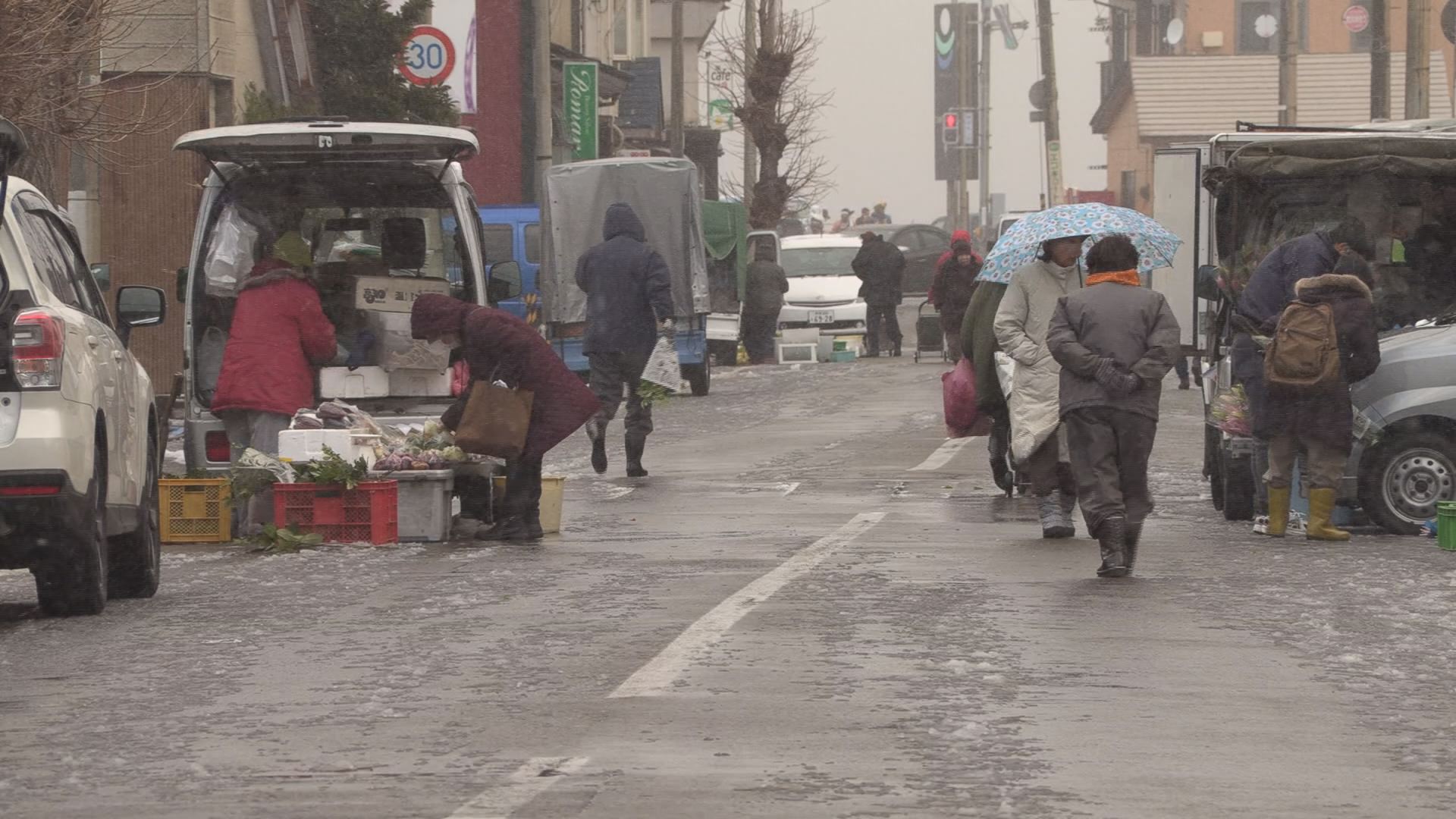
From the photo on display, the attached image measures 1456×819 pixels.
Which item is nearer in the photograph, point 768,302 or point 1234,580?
point 1234,580

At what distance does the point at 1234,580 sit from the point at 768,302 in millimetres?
26892

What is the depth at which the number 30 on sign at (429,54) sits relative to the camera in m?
36.6

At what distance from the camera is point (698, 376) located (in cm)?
3095

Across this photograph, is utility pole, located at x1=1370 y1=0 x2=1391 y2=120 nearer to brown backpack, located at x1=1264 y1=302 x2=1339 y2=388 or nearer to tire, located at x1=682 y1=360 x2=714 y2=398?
tire, located at x1=682 y1=360 x2=714 y2=398

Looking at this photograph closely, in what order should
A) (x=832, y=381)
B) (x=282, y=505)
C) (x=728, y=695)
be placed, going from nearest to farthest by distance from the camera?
1. (x=728, y=695)
2. (x=282, y=505)
3. (x=832, y=381)

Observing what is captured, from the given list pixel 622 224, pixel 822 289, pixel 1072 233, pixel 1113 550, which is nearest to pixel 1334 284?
pixel 1072 233

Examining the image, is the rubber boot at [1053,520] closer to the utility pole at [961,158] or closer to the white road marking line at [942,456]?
the white road marking line at [942,456]

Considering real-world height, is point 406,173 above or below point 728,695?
above

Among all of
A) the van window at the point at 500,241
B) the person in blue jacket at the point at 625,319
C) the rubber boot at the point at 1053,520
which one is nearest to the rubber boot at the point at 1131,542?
the rubber boot at the point at 1053,520

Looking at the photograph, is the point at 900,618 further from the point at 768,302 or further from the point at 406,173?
the point at 768,302

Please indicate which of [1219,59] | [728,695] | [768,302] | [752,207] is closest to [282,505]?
Answer: [728,695]

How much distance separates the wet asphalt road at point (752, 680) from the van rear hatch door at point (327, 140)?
87.2 inches

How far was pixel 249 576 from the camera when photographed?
1273 centimetres

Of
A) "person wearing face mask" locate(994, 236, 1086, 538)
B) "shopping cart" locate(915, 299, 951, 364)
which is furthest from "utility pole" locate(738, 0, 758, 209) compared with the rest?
"person wearing face mask" locate(994, 236, 1086, 538)
